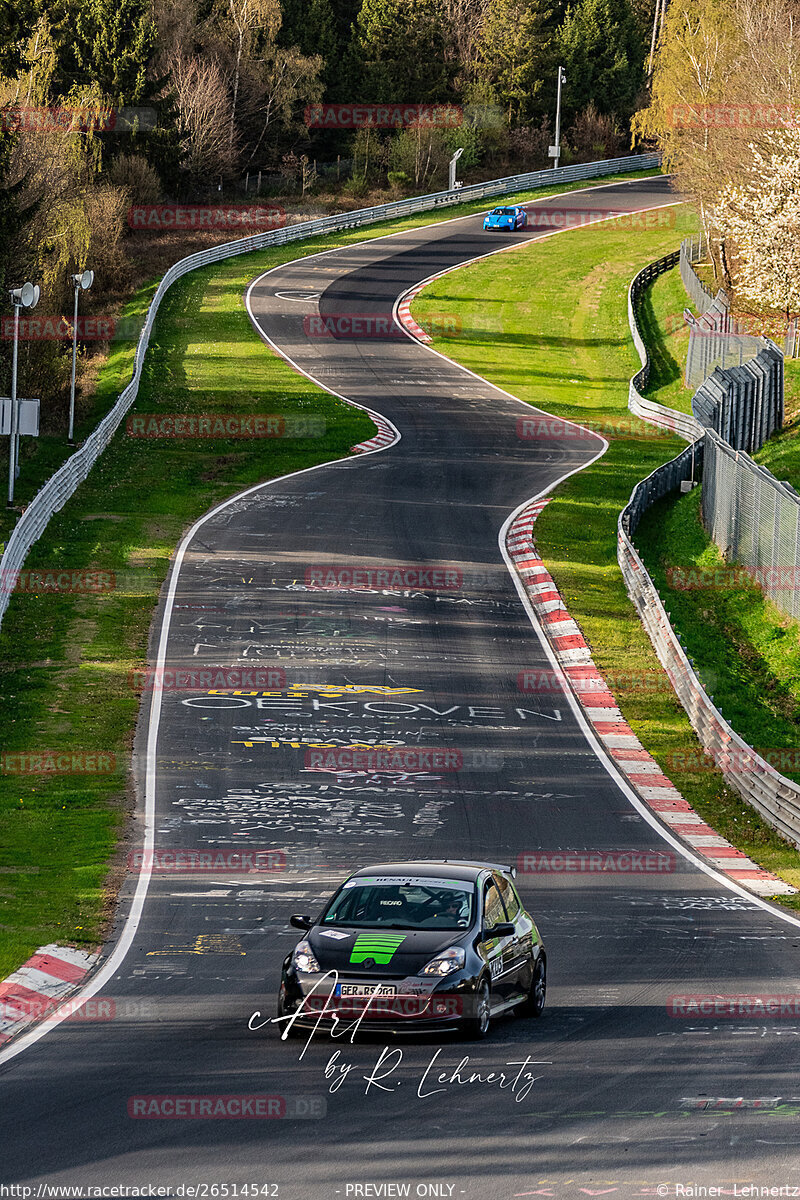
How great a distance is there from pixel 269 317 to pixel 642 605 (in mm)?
38740

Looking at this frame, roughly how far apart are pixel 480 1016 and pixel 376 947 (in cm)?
98

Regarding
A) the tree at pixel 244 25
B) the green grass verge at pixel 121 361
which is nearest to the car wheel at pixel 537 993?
the green grass verge at pixel 121 361

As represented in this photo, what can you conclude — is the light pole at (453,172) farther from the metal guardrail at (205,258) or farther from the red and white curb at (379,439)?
the red and white curb at (379,439)

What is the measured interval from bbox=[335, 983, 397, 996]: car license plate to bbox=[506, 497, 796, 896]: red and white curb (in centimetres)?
841

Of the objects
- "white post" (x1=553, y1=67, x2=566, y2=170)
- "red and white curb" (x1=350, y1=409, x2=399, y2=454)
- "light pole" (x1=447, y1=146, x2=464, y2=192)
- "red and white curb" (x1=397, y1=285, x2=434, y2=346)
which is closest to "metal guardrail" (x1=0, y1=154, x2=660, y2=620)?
"light pole" (x1=447, y1=146, x2=464, y2=192)

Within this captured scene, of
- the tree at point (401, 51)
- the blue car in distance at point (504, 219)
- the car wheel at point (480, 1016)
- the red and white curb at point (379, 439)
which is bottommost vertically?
the red and white curb at point (379, 439)

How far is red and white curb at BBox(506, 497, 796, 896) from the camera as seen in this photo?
20.2 metres

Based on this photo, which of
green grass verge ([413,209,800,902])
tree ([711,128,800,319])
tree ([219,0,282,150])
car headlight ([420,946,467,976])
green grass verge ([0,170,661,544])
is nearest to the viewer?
car headlight ([420,946,467,976])

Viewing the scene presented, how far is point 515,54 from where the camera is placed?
357 feet

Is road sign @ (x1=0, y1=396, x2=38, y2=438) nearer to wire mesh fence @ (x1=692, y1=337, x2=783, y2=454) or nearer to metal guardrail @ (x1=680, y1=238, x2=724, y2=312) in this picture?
wire mesh fence @ (x1=692, y1=337, x2=783, y2=454)

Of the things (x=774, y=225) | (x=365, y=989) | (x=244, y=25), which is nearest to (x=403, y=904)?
(x=365, y=989)

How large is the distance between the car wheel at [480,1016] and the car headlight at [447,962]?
0.25 metres

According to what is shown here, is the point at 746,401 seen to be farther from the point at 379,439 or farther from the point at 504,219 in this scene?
the point at 504,219

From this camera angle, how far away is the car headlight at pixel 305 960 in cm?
1184
